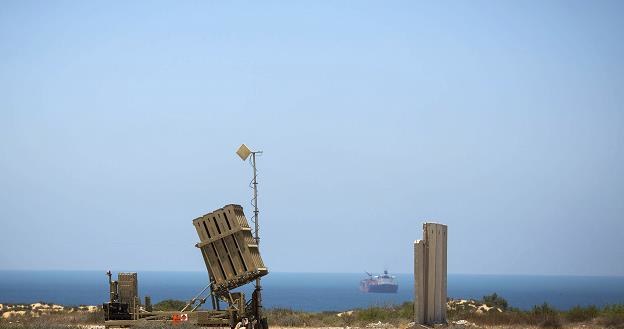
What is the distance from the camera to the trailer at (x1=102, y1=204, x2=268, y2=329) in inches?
1121

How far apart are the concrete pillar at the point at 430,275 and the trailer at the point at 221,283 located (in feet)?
14.5

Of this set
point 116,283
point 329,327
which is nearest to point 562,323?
point 329,327

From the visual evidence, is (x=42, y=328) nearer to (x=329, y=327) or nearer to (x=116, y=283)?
(x=116, y=283)

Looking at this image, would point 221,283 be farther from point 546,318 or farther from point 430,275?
point 546,318

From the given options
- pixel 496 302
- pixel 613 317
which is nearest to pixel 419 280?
pixel 613 317

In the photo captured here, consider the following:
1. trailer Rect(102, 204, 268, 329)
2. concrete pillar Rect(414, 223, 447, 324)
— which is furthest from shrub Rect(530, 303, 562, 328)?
trailer Rect(102, 204, 268, 329)

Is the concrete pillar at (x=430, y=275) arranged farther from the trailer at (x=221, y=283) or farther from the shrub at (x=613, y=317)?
the shrub at (x=613, y=317)

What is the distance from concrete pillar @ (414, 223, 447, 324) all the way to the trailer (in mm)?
4424

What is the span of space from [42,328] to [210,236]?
21.6 ft

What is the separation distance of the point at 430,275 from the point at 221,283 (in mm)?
6043

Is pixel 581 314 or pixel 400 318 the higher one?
pixel 581 314

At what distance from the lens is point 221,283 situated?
2884 cm

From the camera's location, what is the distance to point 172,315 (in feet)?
96.6

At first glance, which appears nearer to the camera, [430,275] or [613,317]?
[430,275]
